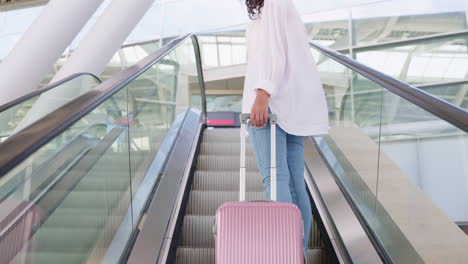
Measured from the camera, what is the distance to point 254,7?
105 inches

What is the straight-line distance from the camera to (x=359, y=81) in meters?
4.09

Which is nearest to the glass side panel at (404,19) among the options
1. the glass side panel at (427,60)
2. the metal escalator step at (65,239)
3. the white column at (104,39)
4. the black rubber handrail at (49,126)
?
the glass side panel at (427,60)

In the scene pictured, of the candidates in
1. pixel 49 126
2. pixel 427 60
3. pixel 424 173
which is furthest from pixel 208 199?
pixel 427 60

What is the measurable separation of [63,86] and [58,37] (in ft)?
3.31

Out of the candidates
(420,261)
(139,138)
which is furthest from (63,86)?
(420,261)

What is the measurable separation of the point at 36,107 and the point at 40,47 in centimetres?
107

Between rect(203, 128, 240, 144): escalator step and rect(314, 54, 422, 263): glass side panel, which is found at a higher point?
rect(314, 54, 422, 263): glass side panel

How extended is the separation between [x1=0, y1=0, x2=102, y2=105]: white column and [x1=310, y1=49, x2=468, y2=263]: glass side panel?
3318mm

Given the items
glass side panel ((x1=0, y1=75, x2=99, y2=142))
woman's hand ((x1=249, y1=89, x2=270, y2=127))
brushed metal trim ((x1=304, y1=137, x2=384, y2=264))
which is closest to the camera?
woman's hand ((x1=249, y1=89, x2=270, y2=127))

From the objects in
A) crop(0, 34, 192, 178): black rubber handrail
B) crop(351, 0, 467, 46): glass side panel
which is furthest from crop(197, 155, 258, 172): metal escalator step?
crop(351, 0, 467, 46): glass side panel

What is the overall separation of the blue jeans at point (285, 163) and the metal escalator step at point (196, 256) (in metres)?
0.87

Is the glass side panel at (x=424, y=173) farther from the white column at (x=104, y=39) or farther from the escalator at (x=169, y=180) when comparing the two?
the white column at (x=104, y=39)

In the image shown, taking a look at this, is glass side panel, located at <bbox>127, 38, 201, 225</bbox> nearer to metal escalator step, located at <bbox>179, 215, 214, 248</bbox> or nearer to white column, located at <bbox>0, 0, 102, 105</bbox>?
metal escalator step, located at <bbox>179, 215, 214, 248</bbox>

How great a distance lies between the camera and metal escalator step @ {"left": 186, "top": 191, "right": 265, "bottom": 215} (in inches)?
172
